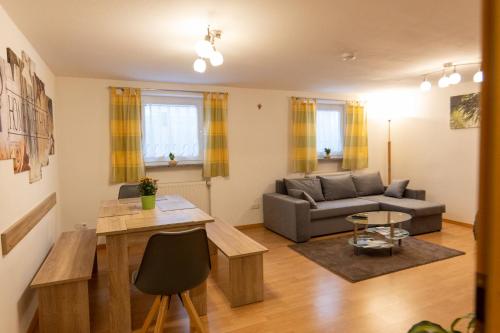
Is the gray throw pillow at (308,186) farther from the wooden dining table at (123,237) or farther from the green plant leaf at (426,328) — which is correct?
the green plant leaf at (426,328)

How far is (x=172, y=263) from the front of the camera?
1886 millimetres

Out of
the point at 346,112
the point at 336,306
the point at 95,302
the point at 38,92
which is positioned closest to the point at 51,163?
the point at 38,92

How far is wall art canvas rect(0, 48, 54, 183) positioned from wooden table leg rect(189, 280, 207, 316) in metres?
1.58

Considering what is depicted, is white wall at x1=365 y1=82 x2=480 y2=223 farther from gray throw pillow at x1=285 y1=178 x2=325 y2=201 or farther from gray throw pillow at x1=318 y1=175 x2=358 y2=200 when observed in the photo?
gray throw pillow at x1=285 y1=178 x2=325 y2=201

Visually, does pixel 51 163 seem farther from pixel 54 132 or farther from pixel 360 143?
pixel 360 143

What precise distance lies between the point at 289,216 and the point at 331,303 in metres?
1.83

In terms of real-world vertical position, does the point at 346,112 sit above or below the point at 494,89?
above

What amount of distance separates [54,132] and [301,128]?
3.65m

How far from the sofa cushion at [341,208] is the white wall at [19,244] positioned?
329cm

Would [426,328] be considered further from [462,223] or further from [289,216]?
[462,223]

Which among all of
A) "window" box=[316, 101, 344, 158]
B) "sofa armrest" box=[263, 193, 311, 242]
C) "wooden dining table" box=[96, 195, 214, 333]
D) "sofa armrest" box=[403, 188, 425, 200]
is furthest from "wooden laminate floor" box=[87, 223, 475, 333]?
"window" box=[316, 101, 344, 158]

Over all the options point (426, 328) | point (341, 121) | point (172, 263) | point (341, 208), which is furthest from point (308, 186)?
point (426, 328)

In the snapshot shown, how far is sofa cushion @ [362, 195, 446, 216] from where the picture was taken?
448cm

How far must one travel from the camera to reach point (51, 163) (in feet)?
11.6
